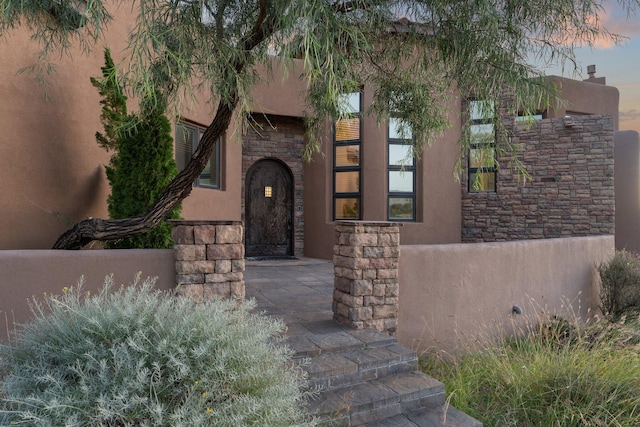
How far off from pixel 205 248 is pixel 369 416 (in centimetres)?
178

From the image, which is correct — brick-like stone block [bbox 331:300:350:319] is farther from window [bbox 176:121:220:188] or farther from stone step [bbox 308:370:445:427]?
window [bbox 176:121:220:188]

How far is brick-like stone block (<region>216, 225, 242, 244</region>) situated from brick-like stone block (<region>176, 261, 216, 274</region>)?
0.66 feet

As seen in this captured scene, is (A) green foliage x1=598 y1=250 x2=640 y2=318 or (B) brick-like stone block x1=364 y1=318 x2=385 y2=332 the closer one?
(B) brick-like stone block x1=364 y1=318 x2=385 y2=332

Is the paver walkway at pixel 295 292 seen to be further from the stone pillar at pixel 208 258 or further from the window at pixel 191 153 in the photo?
the window at pixel 191 153

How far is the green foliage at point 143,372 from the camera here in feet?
5.60

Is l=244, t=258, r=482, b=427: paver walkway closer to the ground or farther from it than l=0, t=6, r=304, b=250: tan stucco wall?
closer to the ground

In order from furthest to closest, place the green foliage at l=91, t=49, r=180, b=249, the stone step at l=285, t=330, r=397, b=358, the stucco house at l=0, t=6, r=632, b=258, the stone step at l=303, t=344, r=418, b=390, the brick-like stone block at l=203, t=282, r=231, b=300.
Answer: the stucco house at l=0, t=6, r=632, b=258 < the green foliage at l=91, t=49, r=180, b=249 < the brick-like stone block at l=203, t=282, r=231, b=300 < the stone step at l=285, t=330, r=397, b=358 < the stone step at l=303, t=344, r=418, b=390

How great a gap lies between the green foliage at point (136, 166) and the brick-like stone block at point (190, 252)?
1947 millimetres

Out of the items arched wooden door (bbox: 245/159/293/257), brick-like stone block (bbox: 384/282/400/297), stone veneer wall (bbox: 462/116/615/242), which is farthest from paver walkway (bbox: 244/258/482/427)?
Result: stone veneer wall (bbox: 462/116/615/242)

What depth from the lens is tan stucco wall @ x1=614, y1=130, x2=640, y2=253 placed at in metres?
10.2

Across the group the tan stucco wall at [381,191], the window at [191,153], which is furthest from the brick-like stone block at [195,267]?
the tan stucco wall at [381,191]

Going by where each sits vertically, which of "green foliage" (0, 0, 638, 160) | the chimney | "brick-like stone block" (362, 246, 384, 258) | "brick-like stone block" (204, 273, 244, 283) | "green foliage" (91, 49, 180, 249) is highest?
the chimney

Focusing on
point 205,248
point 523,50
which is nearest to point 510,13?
point 523,50

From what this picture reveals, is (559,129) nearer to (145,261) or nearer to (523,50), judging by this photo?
(523,50)
